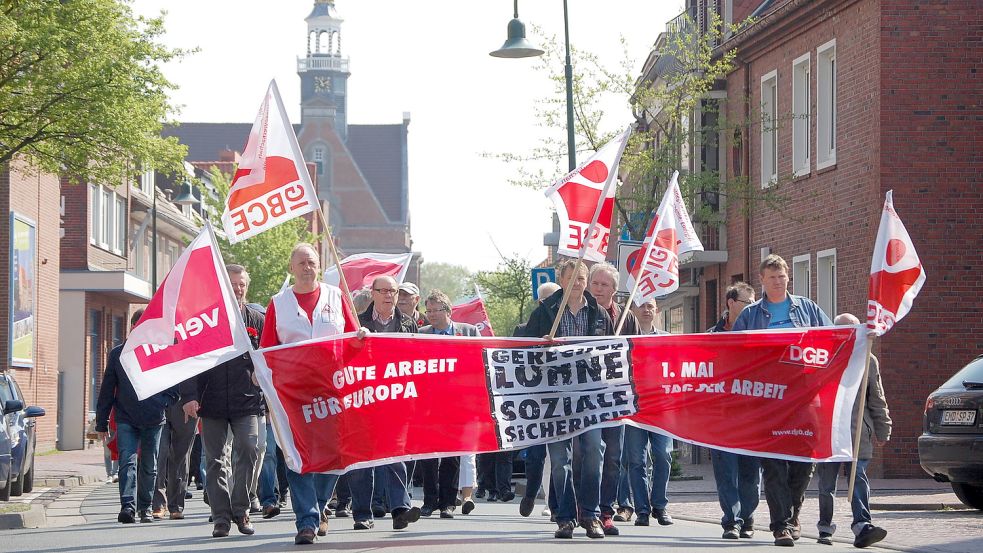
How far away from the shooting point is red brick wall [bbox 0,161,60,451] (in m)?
31.0

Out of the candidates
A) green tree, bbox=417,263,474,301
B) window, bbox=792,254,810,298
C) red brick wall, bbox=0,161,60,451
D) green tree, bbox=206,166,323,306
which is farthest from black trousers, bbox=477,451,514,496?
green tree, bbox=417,263,474,301

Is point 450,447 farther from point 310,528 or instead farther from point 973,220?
point 973,220

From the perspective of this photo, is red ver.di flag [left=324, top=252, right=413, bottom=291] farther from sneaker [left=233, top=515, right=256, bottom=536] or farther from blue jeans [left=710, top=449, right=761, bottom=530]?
blue jeans [left=710, top=449, right=761, bottom=530]

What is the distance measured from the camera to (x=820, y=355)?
11.7 meters

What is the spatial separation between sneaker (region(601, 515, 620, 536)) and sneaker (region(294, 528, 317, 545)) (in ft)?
7.73

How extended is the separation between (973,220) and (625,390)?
462 inches

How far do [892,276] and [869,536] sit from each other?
1.92 metres

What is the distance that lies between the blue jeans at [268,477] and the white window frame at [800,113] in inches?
549

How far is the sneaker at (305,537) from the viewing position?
1096 cm

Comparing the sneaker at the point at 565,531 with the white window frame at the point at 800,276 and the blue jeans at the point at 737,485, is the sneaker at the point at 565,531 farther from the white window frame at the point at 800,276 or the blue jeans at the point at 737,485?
the white window frame at the point at 800,276

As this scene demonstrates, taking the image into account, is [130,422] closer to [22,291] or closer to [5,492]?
[5,492]

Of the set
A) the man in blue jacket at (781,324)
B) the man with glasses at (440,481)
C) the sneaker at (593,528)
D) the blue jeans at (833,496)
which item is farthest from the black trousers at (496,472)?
the blue jeans at (833,496)

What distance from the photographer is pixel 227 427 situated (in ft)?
40.1

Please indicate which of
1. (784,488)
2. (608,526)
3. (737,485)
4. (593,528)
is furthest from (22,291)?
(784,488)
